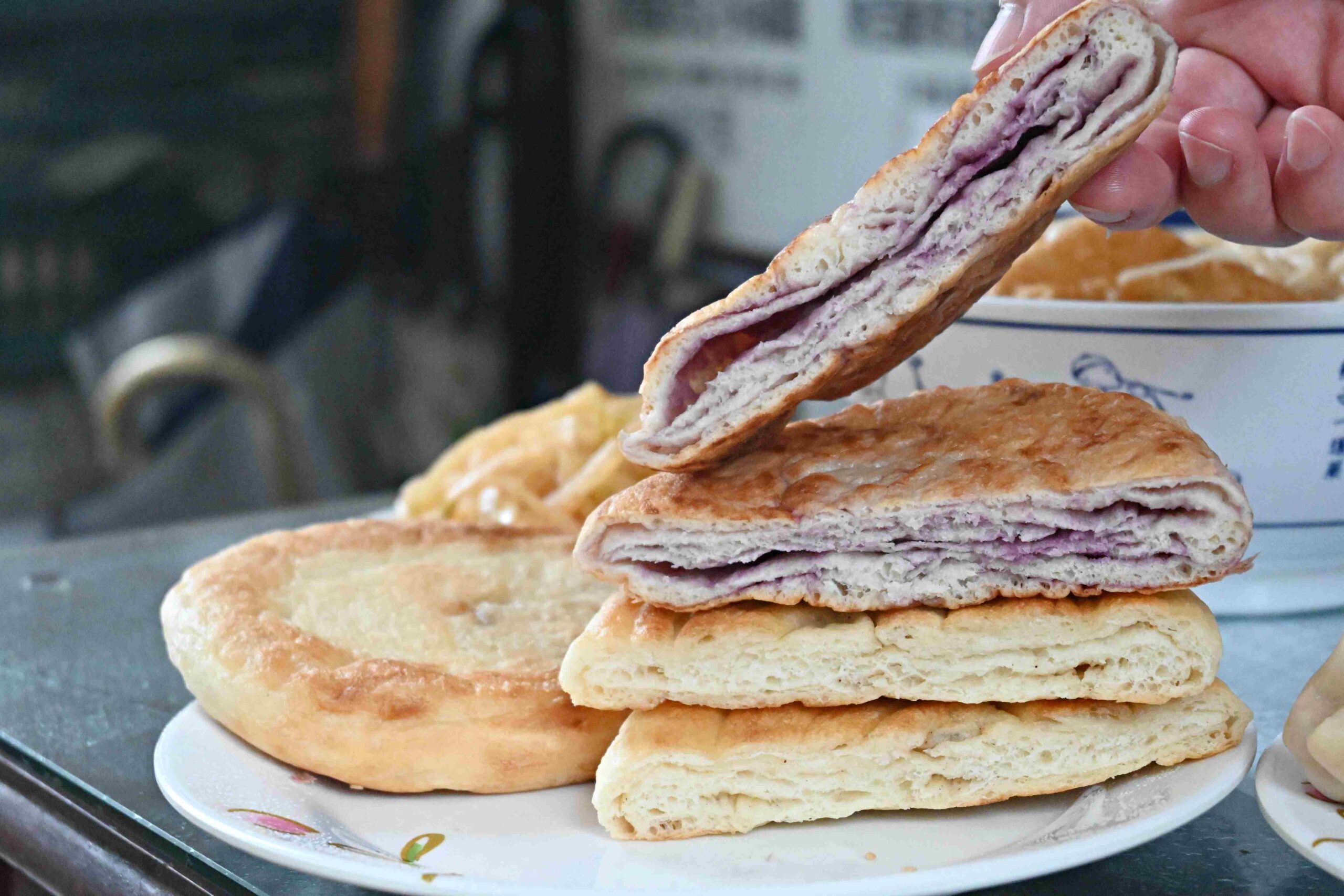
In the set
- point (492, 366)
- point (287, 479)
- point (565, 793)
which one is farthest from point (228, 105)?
point (565, 793)

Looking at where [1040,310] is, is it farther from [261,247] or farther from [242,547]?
[261,247]

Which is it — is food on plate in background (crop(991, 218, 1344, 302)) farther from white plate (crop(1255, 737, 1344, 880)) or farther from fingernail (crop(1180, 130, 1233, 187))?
white plate (crop(1255, 737, 1344, 880))

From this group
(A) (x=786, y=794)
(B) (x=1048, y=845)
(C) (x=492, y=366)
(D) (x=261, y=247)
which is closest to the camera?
(B) (x=1048, y=845)

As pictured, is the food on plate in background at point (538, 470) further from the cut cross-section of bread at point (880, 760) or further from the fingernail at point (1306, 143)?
the fingernail at point (1306, 143)

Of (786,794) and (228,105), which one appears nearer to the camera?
Result: (786,794)

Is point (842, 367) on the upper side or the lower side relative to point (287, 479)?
upper

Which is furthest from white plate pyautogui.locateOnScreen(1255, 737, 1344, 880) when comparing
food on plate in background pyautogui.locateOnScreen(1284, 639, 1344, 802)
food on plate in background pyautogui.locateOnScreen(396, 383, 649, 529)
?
food on plate in background pyautogui.locateOnScreen(396, 383, 649, 529)

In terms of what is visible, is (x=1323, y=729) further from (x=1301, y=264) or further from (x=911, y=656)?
(x=1301, y=264)
